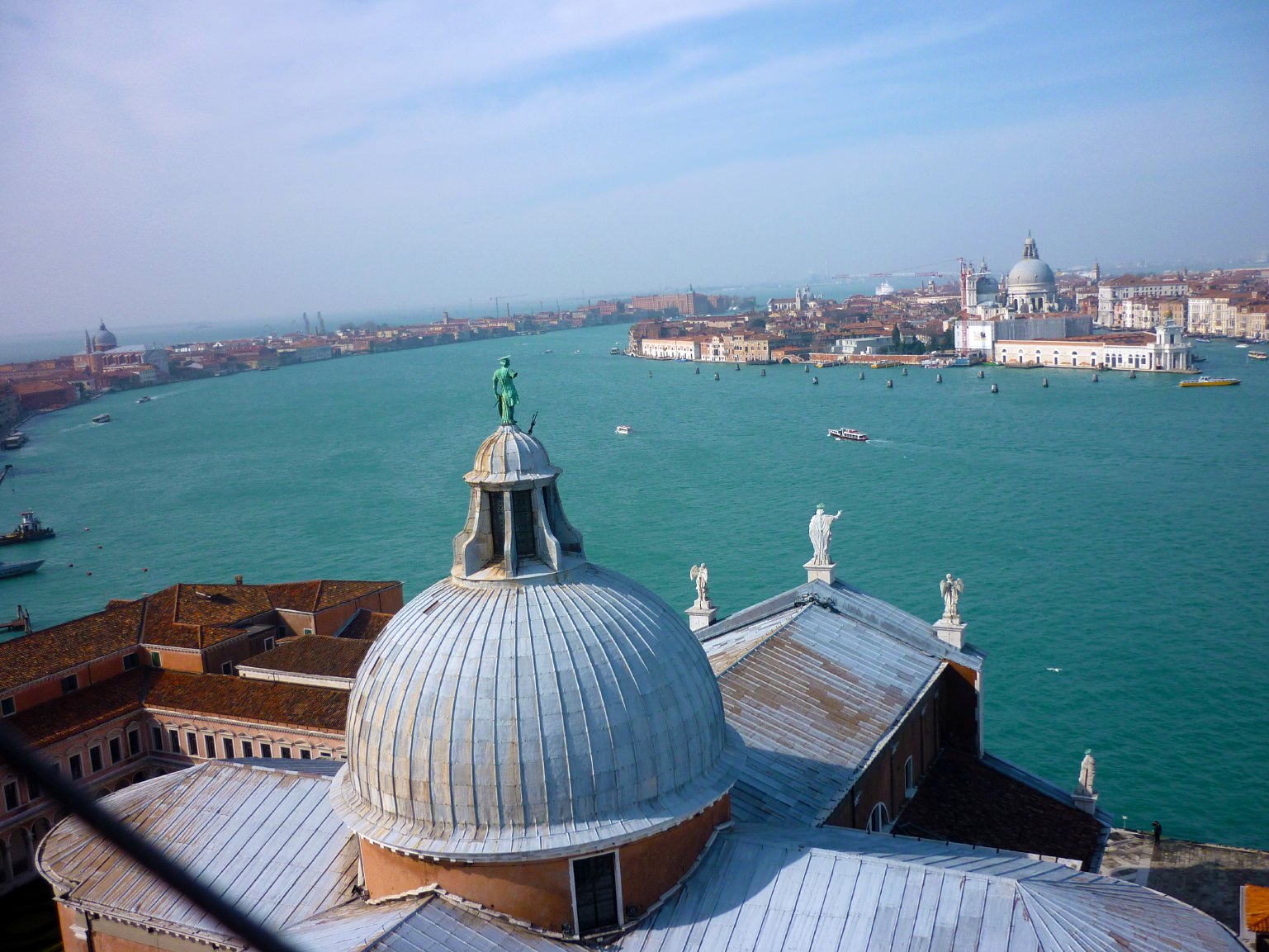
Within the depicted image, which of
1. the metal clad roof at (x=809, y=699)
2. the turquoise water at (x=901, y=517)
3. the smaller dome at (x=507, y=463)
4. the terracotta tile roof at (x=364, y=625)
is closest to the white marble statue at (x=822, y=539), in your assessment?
the metal clad roof at (x=809, y=699)

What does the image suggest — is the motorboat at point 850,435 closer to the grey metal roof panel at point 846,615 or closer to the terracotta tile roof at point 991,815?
the grey metal roof panel at point 846,615

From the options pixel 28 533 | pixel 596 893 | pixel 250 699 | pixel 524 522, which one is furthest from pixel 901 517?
pixel 28 533

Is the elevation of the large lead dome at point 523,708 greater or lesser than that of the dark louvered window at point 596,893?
greater

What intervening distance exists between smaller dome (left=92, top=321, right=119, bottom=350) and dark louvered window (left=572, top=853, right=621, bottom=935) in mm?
138477

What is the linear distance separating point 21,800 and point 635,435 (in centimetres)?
4520

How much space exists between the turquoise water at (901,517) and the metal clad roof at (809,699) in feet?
24.3

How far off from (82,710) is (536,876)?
51.5 feet

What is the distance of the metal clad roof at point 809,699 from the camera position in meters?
10.5

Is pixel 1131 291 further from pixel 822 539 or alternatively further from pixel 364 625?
pixel 822 539

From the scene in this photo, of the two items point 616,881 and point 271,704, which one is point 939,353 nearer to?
point 271,704

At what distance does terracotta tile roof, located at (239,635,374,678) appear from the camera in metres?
20.9

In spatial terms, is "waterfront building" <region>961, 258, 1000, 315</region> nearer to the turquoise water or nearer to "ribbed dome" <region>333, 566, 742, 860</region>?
the turquoise water

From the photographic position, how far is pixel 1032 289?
4596 inches

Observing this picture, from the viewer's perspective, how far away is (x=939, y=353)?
104375mm
